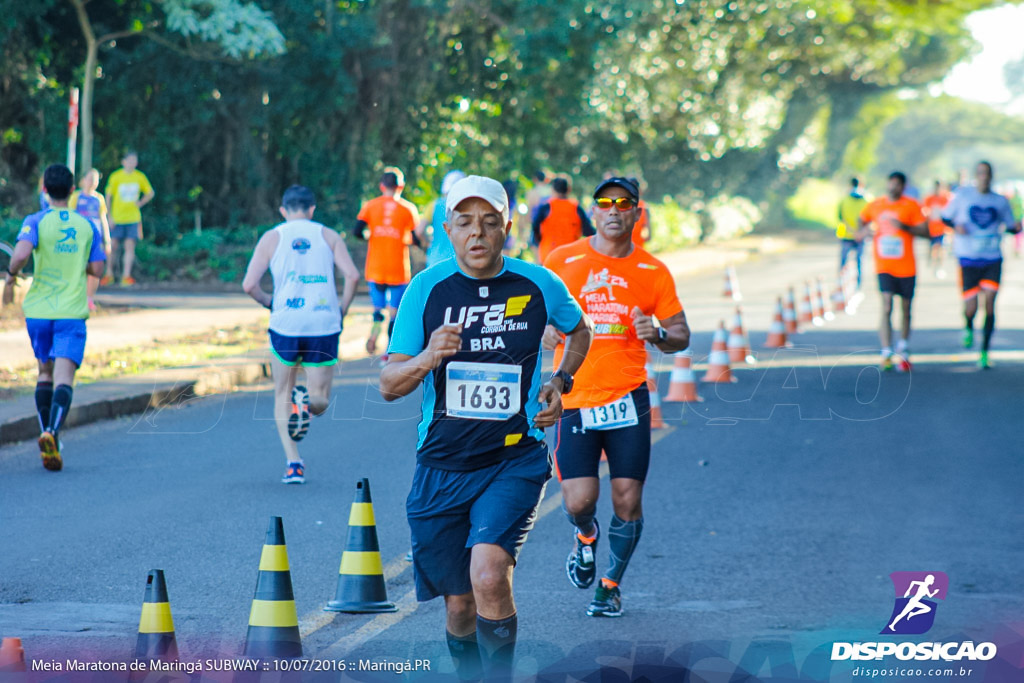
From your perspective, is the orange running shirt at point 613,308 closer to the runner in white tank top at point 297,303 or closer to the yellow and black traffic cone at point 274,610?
the yellow and black traffic cone at point 274,610

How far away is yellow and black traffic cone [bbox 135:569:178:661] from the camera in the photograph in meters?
4.76

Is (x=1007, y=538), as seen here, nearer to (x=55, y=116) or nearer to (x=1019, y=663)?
(x=1019, y=663)

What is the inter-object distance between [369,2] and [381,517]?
1873 cm

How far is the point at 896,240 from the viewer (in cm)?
1390

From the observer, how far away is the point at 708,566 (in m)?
7.04

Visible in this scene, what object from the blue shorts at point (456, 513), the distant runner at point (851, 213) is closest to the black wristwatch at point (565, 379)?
the blue shorts at point (456, 513)

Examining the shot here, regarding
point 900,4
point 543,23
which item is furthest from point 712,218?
point 543,23

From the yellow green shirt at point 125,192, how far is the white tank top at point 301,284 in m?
11.9

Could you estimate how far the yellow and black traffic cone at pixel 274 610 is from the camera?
5.11 m

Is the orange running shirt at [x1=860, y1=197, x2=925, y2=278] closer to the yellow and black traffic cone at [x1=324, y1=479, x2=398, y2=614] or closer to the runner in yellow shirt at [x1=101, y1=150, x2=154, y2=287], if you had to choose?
the yellow and black traffic cone at [x1=324, y1=479, x2=398, y2=614]

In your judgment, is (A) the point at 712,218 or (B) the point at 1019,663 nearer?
(B) the point at 1019,663

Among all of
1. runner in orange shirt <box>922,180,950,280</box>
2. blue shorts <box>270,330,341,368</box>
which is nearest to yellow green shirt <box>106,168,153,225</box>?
blue shorts <box>270,330,341,368</box>

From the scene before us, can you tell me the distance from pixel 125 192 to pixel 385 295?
772 centimetres

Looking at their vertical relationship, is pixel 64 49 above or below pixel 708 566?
above
